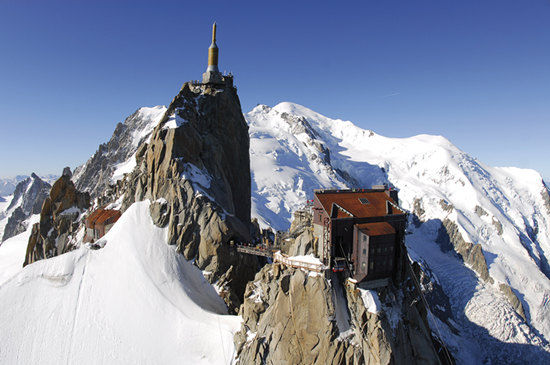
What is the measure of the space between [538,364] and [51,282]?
128320 mm

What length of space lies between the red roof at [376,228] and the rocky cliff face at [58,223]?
6061cm

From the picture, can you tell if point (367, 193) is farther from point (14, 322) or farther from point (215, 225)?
point (14, 322)

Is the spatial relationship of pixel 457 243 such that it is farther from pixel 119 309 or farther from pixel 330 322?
pixel 119 309

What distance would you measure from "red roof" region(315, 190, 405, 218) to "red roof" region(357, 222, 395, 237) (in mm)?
1369

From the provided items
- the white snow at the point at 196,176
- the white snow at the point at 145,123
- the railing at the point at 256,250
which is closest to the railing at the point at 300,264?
the railing at the point at 256,250

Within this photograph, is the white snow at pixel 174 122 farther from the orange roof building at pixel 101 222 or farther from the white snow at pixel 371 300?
the white snow at pixel 371 300

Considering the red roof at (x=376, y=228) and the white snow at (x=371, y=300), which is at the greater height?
the red roof at (x=376, y=228)

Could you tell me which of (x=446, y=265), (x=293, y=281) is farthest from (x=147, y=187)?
(x=446, y=265)

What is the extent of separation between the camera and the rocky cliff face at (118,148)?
12344 centimetres

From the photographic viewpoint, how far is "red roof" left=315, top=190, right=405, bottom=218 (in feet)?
117

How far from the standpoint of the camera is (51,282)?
156 ft

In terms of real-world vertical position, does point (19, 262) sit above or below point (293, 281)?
below

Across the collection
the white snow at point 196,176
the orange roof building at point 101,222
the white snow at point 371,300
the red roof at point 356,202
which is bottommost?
the white snow at point 371,300

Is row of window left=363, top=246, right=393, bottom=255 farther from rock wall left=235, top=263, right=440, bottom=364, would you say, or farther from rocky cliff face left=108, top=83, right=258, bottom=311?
rocky cliff face left=108, top=83, right=258, bottom=311
